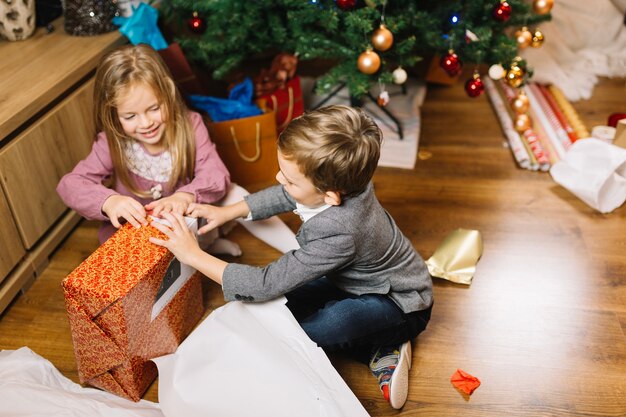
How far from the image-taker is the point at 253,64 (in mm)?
2734

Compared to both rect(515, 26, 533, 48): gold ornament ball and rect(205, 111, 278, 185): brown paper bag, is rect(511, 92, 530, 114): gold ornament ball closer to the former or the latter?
rect(515, 26, 533, 48): gold ornament ball

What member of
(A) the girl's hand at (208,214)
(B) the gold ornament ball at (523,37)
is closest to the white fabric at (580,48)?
(B) the gold ornament ball at (523,37)

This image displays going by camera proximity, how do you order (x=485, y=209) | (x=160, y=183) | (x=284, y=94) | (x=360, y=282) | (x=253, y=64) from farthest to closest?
(x=253, y=64)
(x=284, y=94)
(x=485, y=209)
(x=160, y=183)
(x=360, y=282)

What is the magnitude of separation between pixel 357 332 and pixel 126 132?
2.41ft

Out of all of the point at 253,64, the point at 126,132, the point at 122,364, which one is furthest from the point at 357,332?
the point at 253,64

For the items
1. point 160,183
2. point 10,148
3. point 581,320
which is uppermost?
point 10,148

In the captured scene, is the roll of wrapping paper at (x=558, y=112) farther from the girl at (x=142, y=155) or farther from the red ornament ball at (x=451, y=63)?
the girl at (x=142, y=155)

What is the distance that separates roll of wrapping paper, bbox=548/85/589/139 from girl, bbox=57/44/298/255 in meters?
1.18

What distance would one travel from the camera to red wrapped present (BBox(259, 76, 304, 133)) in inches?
81.7

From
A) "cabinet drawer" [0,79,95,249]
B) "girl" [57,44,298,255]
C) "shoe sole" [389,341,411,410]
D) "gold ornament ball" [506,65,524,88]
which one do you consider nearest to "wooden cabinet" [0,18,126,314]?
"cabinet drawer" [0,79,95,249]

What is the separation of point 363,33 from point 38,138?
0.96 metres

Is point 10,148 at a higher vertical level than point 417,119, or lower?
higher

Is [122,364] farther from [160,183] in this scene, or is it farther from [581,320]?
[581,320]

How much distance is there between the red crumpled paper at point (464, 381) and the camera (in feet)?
4.45
